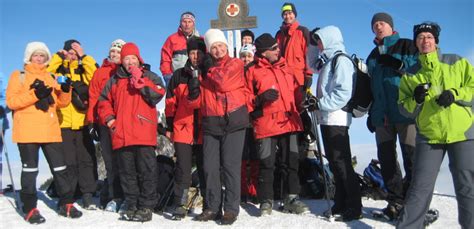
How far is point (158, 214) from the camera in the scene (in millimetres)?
5527

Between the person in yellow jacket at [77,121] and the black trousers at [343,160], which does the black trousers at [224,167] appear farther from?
the person in yellow jacket at [77,121]

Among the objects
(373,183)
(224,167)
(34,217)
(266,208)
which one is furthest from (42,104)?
(373,183)

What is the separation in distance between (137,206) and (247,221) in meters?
1.46

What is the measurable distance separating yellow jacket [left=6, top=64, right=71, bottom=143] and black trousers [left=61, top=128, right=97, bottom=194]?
51 cm

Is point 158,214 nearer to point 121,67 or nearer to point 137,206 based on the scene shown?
point 137,206

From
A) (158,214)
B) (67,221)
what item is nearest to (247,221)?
(158,214)

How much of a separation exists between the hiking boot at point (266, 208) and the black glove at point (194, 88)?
165 centimetres

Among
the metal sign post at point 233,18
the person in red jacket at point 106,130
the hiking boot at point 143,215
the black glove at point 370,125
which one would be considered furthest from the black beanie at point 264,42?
the metal sign post at point 233,18

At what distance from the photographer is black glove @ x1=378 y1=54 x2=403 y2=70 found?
4.76 metres

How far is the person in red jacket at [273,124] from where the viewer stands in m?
5.27

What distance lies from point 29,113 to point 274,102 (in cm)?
321

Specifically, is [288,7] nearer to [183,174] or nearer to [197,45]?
[197,45]

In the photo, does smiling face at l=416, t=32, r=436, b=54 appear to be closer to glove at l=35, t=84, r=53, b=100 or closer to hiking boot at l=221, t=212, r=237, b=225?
hiking boot at l=221, t=212, r=237, b=225

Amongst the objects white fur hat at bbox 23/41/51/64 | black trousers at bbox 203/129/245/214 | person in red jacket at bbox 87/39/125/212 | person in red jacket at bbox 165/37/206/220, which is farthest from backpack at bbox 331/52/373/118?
white fur hat at bbox 23/41/51/64
